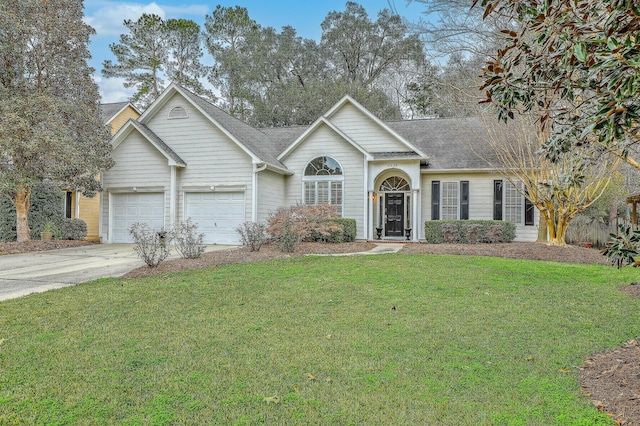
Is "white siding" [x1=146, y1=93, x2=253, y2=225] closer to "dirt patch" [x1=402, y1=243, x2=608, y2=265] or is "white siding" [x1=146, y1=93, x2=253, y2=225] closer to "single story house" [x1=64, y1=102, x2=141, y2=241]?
"single story house" [x1=64, y1=102, x2=141, y2=241]

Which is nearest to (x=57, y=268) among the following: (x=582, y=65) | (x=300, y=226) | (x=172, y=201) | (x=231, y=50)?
(x=172, y=201)

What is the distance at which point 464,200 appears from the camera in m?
16.3

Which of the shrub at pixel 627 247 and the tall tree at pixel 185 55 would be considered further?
the tall tree at pixel 185 55

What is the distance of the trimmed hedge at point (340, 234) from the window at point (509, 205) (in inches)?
237

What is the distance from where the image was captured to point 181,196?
612 inches

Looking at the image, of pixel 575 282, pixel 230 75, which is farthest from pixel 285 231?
pixel 230 75

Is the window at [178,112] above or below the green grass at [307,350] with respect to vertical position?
above

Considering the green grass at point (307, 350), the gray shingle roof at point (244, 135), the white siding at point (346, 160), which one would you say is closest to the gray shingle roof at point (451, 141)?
the white siding at point (346, 160)

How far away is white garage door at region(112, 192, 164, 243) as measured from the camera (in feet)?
51.1

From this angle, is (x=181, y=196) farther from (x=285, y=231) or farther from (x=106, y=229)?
(x=285, y=231)

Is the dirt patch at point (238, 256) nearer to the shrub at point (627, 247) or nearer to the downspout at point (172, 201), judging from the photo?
the downspout at point (172, 201)

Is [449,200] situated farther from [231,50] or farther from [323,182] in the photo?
[231,50]

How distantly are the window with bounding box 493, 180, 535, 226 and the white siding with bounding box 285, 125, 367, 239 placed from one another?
5.34m

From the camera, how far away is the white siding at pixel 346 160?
15938mm
